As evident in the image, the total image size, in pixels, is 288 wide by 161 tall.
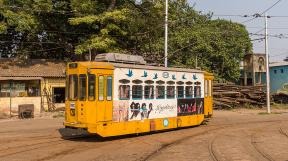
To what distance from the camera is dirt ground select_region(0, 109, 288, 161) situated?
40.0 feet

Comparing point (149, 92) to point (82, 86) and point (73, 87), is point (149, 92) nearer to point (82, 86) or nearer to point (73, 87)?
point (82, 86)

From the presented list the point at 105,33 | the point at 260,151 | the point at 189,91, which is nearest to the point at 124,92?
the point at 189,91

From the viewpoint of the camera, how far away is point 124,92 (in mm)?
16422

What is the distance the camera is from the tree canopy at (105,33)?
31047 millimetres

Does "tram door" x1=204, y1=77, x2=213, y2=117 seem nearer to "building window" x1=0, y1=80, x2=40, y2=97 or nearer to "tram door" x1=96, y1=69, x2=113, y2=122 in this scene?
"tram door" x1=96, y1=69, x2=113, y2=122

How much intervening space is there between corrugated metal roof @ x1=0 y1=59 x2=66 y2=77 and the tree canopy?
2.17m

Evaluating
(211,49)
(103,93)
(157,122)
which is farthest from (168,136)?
(211,49)

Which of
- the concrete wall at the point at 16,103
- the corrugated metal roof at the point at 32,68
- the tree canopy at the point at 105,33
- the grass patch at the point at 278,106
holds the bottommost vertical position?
the grass patch at the point at 278,106

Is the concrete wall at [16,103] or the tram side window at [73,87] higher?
the tram side window at [73,87]

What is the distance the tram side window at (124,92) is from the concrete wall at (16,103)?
15.4 meters

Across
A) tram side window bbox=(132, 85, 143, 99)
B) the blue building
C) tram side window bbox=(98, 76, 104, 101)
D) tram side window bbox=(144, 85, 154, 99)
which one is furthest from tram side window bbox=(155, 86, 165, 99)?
the blue building

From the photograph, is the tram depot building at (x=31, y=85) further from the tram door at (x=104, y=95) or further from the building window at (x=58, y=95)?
the tram door at (x=104, y=95)

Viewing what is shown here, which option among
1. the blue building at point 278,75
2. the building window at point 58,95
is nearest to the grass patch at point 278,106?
the blue building at point 278,75

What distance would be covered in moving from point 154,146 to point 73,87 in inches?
155
